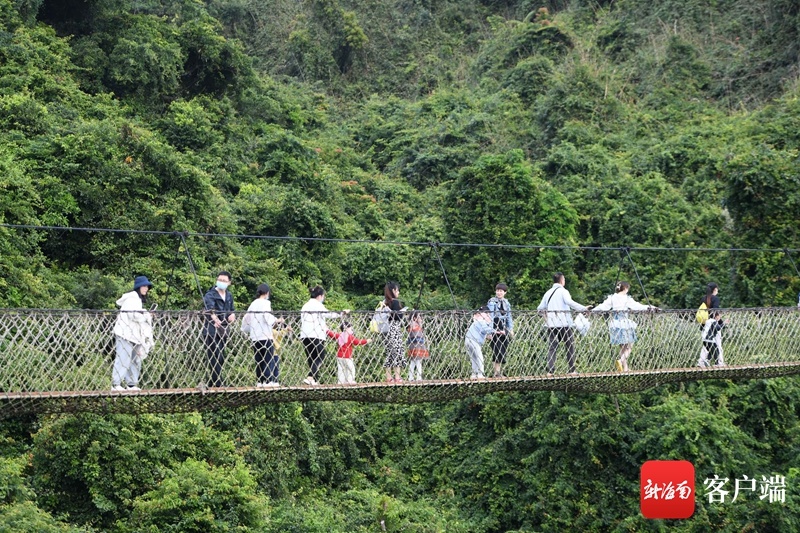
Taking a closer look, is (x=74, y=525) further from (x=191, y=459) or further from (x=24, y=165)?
(x=24, y=165)

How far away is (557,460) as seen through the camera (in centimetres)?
1267

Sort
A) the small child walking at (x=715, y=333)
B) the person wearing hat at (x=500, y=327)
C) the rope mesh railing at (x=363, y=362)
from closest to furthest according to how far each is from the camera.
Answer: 1. the rope mesh railing at (x=363, y=362)
2. the person wearing hat at (x=500, y=327)
3. the small child walking at (x=715, y=333)

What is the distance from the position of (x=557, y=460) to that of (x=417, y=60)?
1511cm

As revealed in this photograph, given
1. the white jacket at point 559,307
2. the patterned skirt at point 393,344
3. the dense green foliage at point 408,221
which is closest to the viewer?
the patterned skirt at point 393,344

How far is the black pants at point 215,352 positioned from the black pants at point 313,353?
65 centimetres

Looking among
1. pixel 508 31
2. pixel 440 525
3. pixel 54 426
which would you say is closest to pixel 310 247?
pixel 440 525

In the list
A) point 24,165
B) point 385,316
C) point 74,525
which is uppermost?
point 24,165

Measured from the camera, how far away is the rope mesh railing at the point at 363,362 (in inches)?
286

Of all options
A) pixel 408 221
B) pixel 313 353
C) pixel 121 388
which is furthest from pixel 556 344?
pixel 408 221

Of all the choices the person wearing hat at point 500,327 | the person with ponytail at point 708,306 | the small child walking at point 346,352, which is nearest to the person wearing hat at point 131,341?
the small child walking at point 346,352

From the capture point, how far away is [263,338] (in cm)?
A: 771

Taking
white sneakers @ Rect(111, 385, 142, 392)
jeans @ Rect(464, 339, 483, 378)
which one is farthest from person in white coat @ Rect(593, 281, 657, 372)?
white sneakers @ Rect(111, 385, 142, 392)

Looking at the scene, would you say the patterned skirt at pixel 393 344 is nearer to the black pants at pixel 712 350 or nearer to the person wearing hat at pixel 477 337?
the person wearing hat at pixel 477 337

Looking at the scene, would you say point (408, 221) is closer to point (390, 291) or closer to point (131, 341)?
point (390, 291)
